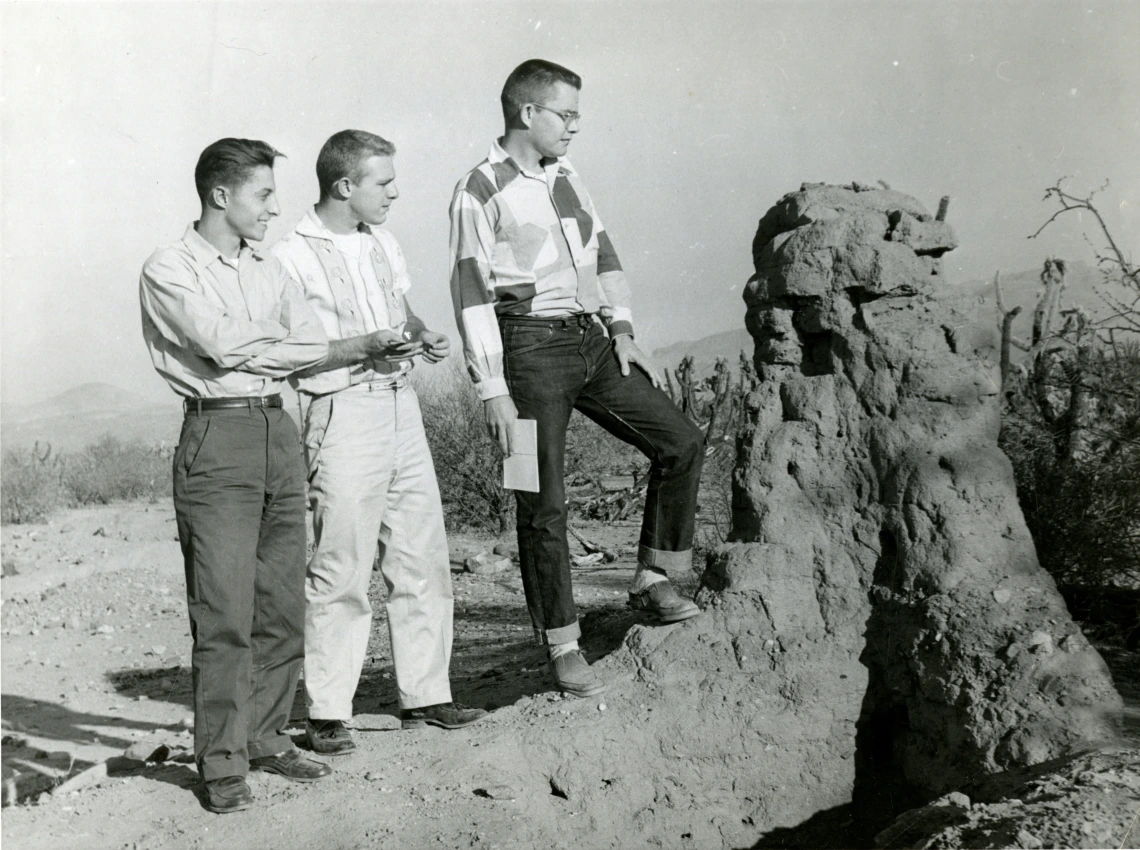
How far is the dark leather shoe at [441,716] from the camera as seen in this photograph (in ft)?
12.4

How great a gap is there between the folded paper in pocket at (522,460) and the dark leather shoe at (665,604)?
669mm

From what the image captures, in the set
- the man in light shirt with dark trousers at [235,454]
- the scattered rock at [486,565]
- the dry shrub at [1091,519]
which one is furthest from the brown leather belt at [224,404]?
the scattered rock at [486,565]

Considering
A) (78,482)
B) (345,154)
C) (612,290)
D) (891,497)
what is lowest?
(78,482)

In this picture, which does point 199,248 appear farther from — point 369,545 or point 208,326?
point 369,545

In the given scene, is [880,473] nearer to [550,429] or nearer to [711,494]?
[550,429]

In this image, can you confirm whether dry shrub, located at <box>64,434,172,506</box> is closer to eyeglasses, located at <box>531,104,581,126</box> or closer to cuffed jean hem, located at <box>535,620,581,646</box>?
cuffed jean hem, located at <box>535,620,581,646</box>

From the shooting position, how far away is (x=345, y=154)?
3711mm

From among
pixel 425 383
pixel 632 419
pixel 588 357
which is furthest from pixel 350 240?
pixel 425 383

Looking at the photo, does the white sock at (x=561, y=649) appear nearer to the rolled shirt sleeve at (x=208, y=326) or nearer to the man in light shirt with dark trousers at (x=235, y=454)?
the man in light shirt with dark trousers at (x=235, y=454)

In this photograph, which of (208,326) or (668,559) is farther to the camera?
(668,559)

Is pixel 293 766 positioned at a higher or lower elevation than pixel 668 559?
lower

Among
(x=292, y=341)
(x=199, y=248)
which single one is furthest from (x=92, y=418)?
(x=292, y=341)

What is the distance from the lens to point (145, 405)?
31203 mm

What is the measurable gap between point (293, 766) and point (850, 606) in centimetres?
210
